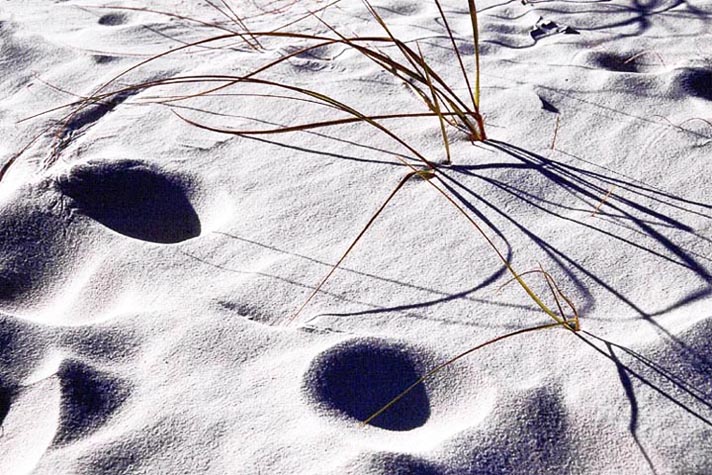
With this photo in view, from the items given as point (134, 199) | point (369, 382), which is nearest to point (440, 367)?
point (369, 382)

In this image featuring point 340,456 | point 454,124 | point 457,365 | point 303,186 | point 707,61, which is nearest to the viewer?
point 340,456

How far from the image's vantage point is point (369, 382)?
1373 millimetres

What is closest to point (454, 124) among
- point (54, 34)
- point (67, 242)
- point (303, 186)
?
point (303, 186)

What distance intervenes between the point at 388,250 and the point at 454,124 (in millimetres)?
466

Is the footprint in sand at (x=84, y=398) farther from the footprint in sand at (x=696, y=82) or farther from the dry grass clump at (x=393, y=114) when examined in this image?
the footprint in sand at (x=696, y=82)

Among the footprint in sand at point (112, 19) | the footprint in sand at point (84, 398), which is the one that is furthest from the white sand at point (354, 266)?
the footprint in sand at point (112, 19)

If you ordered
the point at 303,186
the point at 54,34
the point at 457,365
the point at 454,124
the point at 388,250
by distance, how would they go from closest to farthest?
the point at 457,365 < the point at 388,250 < the point at 303,186 < the point at 454,124 < the point at 54,34

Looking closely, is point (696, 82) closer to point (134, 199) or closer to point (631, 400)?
point (631, 400)

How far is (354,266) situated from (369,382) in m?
0.29

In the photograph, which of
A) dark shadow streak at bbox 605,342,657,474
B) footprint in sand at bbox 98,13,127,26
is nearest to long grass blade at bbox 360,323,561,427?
dark shadow streak at bbox 605,342,657,474

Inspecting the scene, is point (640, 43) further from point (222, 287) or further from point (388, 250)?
point (222, 287)

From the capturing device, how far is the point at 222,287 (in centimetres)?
155

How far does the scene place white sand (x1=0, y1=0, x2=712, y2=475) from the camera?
1.28 meters

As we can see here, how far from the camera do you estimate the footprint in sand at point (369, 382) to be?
4.37 ft
